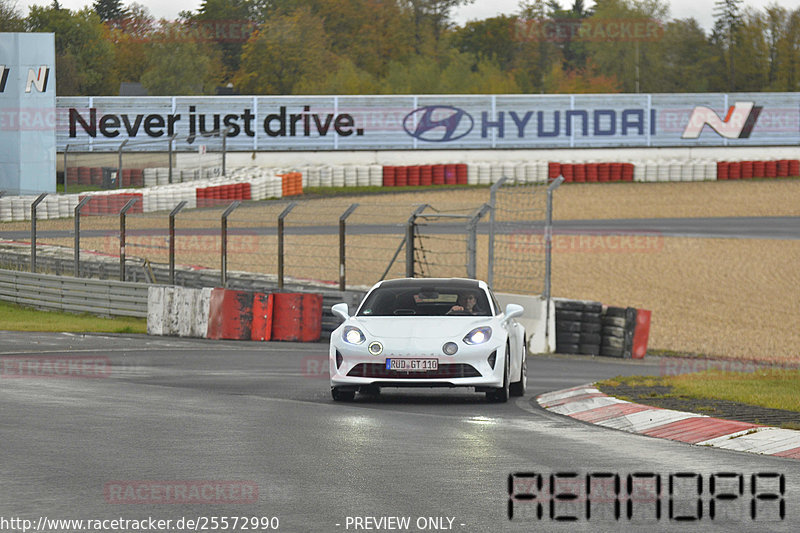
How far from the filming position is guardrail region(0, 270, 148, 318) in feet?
78.0

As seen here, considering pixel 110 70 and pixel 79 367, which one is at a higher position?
pixel 110 70

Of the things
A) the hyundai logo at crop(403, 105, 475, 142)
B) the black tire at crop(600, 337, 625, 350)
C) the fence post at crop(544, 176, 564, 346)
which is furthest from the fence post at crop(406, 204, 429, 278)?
the hyundai logo at crop(403, 105, 475, 142)

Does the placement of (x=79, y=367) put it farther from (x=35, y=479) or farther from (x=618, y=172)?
(x=618, y=172)

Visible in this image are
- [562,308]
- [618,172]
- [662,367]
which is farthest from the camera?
[618,172]

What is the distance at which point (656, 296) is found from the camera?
2667 centimetres

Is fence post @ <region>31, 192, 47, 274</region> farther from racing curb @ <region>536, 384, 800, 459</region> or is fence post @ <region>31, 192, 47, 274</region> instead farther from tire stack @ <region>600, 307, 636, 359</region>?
racing curb @ <region>536, 384, 800, 459</region>

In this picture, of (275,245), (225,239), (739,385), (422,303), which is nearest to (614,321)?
(225,239)

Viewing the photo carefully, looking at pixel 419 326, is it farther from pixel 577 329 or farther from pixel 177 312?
pixel 177 312

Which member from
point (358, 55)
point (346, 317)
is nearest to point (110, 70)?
point (358, 55)

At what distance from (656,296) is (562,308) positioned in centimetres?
646

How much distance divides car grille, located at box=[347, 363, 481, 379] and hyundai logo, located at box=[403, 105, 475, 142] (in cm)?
4369

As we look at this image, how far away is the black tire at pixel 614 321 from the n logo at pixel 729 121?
3777 cm

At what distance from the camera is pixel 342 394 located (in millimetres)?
12758

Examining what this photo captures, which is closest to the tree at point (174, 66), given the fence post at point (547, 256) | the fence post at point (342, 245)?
the fence post at point (342, 245)
